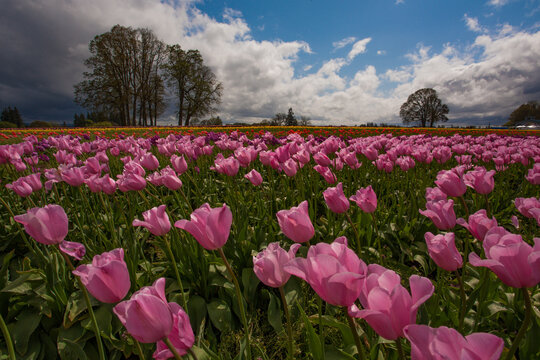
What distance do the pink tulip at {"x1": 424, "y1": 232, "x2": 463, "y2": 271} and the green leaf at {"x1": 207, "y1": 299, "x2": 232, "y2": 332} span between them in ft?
4.39

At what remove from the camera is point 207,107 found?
41500 millimetres

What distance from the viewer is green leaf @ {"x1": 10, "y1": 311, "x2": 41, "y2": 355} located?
163 cm

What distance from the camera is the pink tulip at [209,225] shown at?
99 cm

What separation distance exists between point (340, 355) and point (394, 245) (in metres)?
1.90

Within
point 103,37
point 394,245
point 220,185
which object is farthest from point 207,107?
point 394,245

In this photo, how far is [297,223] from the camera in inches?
42.7

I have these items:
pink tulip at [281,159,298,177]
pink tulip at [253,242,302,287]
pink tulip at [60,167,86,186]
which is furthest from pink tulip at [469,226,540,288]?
pink tulip at [60,167,86,186]

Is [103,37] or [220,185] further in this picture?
[103,37]

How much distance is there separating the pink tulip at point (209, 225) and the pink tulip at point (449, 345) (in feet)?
2.16

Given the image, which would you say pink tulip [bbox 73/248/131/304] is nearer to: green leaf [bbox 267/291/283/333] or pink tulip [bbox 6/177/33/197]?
green leaf [bbox 267/291/283/333]

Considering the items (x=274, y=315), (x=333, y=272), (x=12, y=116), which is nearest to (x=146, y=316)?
(x=333, y=272)

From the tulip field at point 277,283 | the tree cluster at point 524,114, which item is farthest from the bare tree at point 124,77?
the tree cluster at point 524,114

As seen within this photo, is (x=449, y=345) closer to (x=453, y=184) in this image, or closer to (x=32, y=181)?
(x=453, y=184)

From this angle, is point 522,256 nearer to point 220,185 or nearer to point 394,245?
point 394,245
